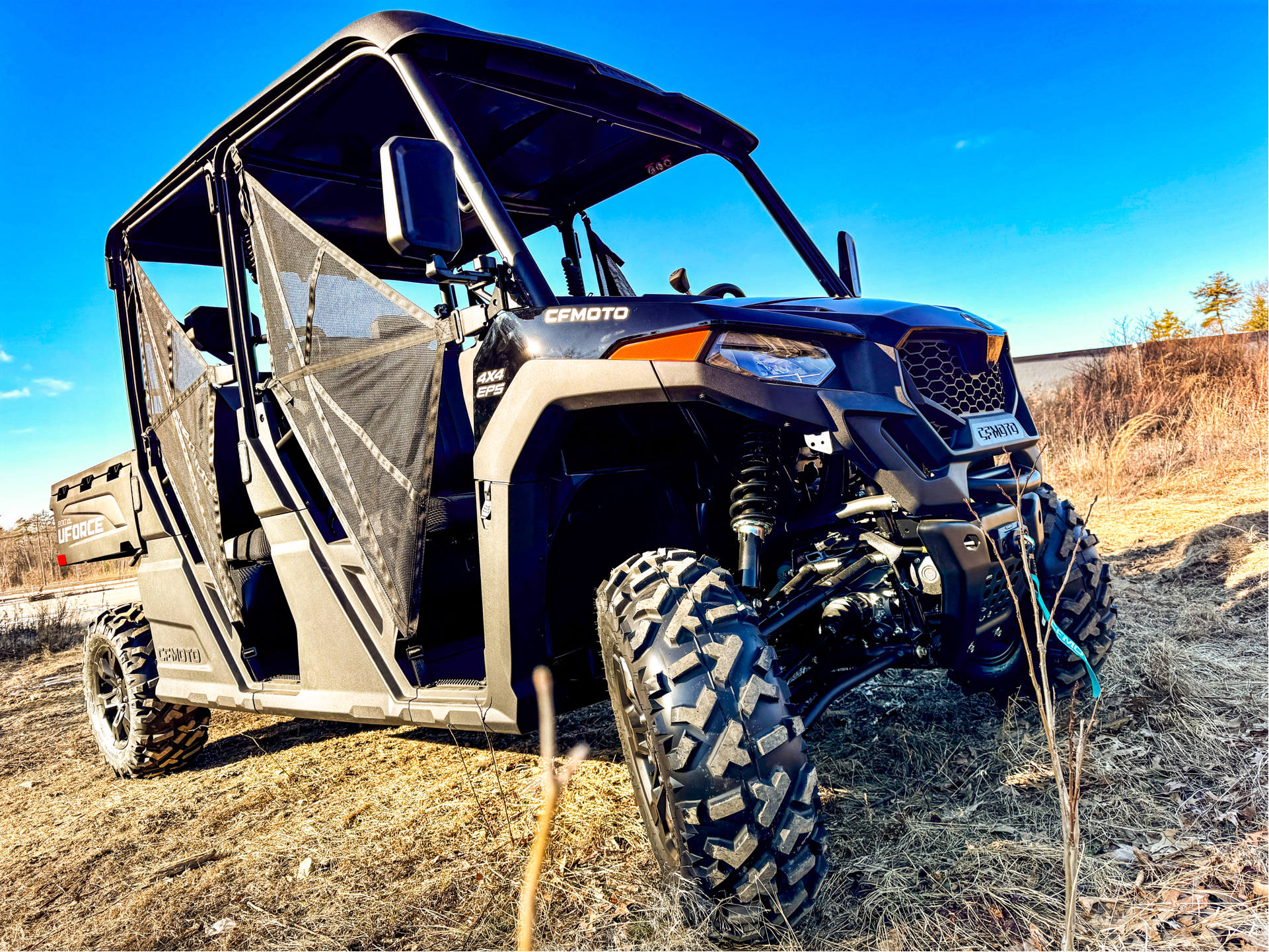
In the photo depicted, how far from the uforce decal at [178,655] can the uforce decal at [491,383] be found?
7.83 feet

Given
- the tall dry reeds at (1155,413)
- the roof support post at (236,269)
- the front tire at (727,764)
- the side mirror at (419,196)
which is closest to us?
the front tire at (727,764)

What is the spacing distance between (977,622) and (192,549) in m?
3.48

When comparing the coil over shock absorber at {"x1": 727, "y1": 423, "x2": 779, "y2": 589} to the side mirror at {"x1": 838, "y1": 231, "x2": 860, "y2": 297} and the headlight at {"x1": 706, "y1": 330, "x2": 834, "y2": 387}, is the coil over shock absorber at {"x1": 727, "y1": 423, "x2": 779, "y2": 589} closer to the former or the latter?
the headlight at {"x1": 706, "y1": 330, "x2": 834, "y2": 387}

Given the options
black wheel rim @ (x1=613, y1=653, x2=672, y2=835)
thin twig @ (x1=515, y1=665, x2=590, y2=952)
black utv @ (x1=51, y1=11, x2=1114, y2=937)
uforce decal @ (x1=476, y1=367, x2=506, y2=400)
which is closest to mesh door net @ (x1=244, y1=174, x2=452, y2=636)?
black utv @ (x1=51, y1=11, x2=1114, y2=937)

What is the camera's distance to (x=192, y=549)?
3773 millimetres

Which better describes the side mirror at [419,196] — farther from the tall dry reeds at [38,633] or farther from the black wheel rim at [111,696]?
the tall dry reeds at [38,633]

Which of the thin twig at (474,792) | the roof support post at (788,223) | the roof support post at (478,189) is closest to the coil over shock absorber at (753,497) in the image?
the roof support post at (478,189)

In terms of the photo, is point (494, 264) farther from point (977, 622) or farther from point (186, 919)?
point (186, 919)

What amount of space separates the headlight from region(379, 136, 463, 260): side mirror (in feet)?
2.63

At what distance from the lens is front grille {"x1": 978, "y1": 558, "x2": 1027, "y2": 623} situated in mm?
2223

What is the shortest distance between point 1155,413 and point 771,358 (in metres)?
12.4

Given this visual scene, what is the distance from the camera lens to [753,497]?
2283 mm

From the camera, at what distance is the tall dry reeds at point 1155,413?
9.10m

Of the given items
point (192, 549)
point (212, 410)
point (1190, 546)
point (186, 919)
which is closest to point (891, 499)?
point (186, 919)
